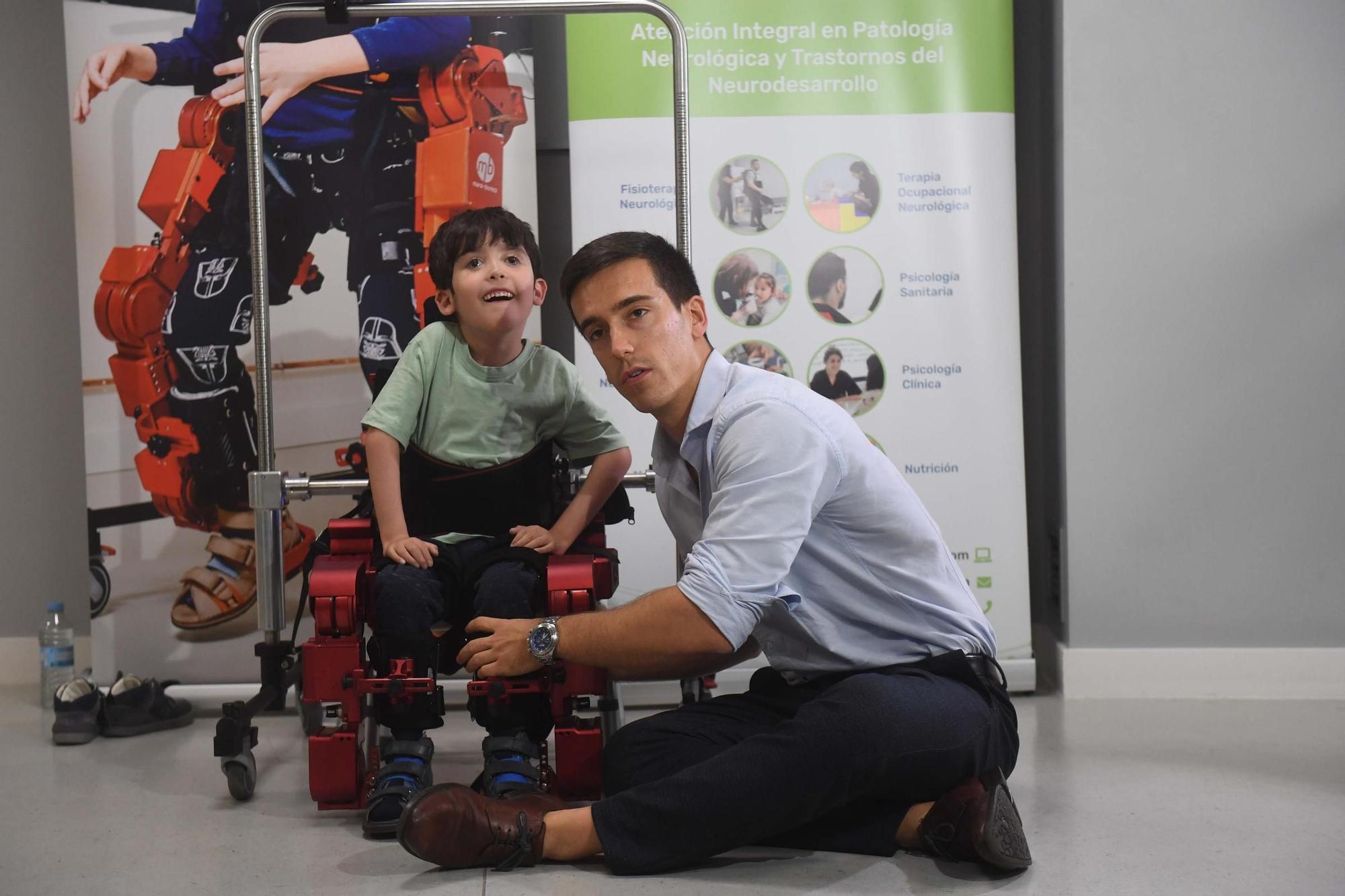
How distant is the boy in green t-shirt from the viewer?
2.16 m

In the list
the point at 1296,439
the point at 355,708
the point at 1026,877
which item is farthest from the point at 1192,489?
the point at 355,708

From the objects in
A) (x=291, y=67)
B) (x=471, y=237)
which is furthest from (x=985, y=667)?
(x=291, y=67)

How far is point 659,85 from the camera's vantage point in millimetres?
3098

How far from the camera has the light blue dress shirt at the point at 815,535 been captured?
182cm

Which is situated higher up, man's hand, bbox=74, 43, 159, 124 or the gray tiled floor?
man's hand, bbox=74, 43, 159, 124

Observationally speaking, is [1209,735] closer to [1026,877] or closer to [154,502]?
[1026,877]

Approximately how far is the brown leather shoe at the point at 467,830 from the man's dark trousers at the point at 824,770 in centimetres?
12

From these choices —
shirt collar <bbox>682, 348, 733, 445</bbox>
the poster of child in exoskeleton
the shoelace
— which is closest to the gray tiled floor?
the shoelace

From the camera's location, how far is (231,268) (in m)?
3.14

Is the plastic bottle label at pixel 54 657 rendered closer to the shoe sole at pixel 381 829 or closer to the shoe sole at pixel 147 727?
the shoe sole at pixel 147 727

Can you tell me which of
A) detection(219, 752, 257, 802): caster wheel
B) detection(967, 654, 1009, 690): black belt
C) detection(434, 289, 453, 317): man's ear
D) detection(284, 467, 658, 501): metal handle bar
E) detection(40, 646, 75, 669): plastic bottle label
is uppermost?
detection(434, 289, 453, 317): man's ear

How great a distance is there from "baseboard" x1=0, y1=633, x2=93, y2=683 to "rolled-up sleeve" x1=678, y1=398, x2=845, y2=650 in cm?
237

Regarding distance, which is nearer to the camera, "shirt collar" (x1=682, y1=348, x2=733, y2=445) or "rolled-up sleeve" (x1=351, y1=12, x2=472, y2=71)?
"shirt collar" (x1=682, y1=348, x2=733, y2=445)

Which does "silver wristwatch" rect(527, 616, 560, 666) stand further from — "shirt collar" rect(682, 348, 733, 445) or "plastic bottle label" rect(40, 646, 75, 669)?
"plastic bottle label" rect(40, 646, 75, 669)
